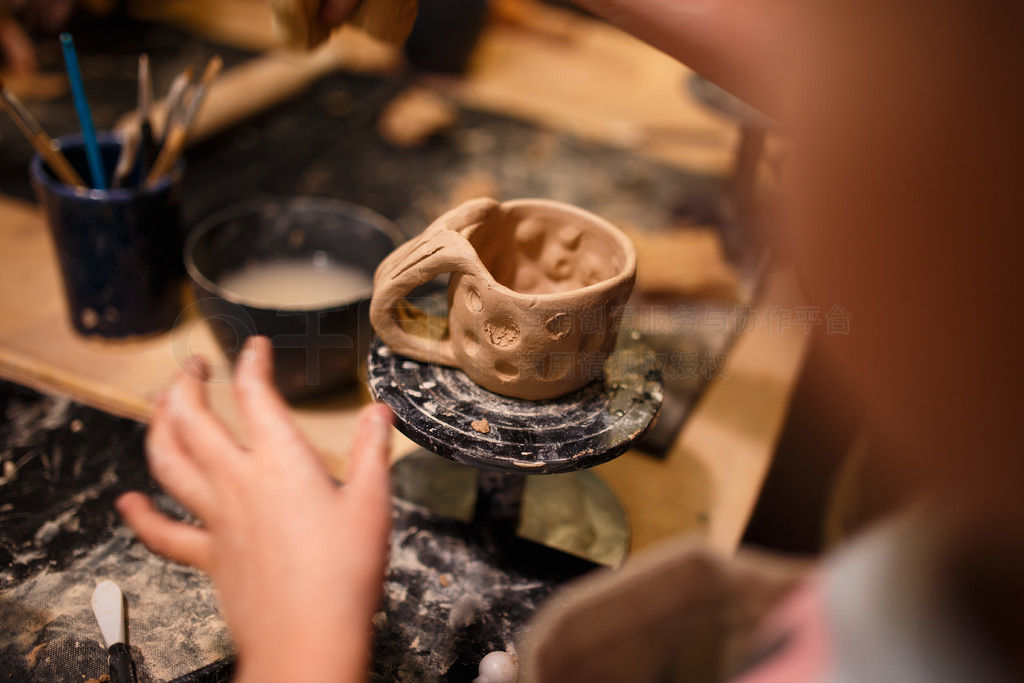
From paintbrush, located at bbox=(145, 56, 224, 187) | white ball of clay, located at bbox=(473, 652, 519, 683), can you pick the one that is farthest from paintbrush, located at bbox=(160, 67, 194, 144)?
Answer: white ball of clay, located at bbox=(473, 652, 519, 683)

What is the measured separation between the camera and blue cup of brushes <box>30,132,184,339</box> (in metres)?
1.22

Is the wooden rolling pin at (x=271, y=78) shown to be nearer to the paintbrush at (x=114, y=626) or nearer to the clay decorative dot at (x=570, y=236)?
the clay decorative dot at (x=570, y=236)

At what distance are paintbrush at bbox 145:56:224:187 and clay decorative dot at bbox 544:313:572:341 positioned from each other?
2.64ft

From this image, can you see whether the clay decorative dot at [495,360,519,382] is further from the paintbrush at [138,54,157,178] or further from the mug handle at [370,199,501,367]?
the paintbrush at [138,54,157,178]

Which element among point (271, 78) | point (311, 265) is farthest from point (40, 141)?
point (271, 78)

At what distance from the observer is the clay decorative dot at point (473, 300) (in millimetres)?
891

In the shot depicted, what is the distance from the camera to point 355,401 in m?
1.36

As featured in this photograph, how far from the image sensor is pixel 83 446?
3.80 feet

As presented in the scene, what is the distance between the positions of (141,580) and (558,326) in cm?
68

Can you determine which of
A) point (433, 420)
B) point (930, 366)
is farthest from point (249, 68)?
point (930, 366)

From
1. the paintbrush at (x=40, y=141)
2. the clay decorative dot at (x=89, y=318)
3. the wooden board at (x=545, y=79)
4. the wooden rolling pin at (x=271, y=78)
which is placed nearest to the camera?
the paintbrush at (x=40, y=141)

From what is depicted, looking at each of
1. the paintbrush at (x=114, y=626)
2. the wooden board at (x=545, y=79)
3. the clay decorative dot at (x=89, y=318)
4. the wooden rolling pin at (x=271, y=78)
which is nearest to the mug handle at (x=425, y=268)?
the paintbrush at (x=114, y=626)

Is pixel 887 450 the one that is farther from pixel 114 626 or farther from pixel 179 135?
pixel 179 135

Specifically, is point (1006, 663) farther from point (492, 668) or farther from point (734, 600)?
point (492, 668)
